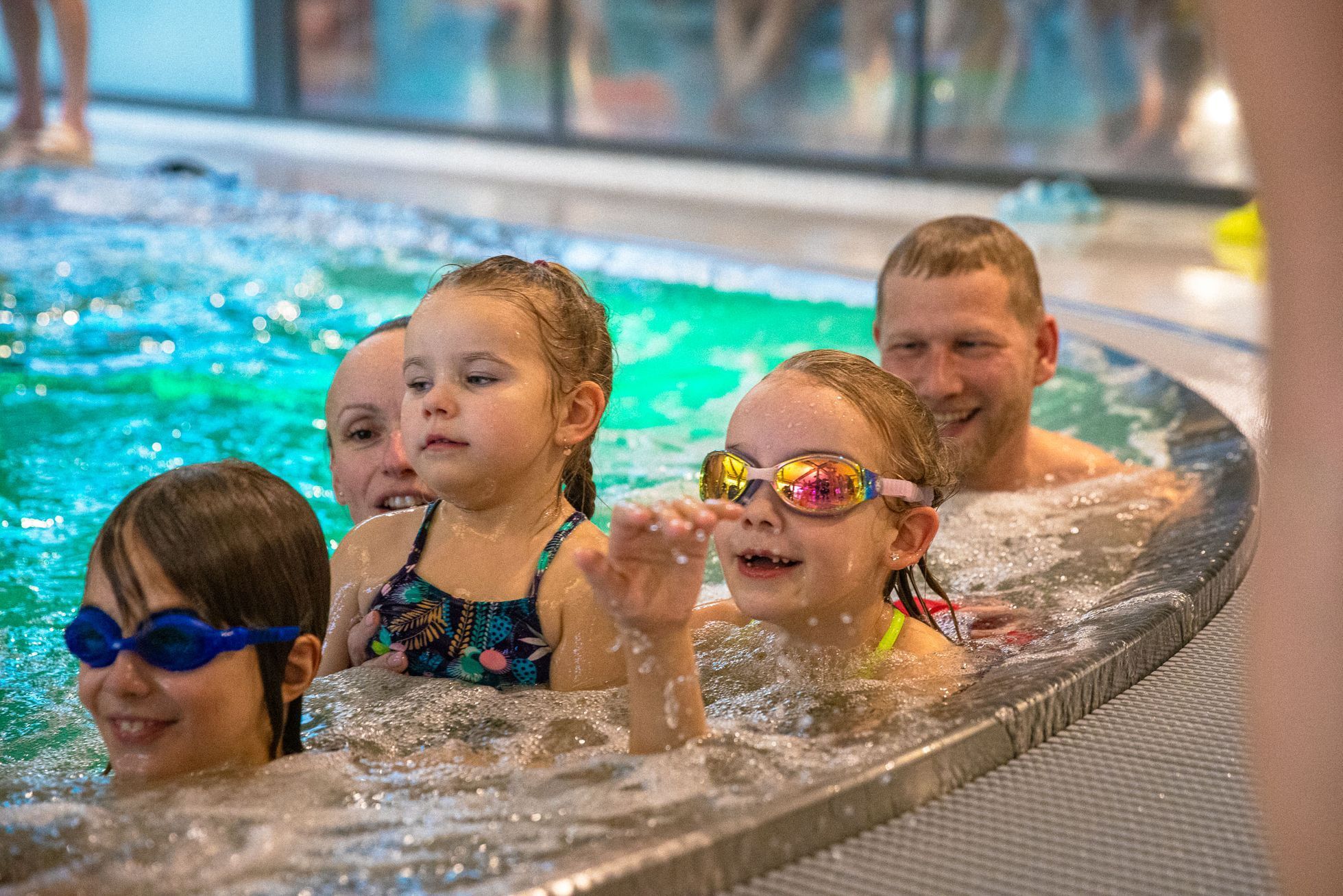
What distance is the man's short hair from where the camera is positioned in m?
3.07

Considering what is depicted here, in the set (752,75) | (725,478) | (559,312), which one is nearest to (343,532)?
(559,312)

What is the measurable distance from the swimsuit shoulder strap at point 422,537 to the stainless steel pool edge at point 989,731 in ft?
3.01

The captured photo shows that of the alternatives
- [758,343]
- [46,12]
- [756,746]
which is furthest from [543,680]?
[46,12]

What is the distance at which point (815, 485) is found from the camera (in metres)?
2.00

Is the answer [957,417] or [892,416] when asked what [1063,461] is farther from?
[892,416]

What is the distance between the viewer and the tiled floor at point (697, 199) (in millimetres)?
5898

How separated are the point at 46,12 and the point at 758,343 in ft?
30.2

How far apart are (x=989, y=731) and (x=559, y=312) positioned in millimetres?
966

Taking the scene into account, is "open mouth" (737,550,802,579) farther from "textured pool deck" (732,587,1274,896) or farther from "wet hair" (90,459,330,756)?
"wet hair" (90,459,330,756)

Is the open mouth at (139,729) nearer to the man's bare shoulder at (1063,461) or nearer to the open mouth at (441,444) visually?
the open mouth at (441,444)

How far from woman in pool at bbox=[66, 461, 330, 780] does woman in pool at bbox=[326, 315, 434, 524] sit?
904 millimetres

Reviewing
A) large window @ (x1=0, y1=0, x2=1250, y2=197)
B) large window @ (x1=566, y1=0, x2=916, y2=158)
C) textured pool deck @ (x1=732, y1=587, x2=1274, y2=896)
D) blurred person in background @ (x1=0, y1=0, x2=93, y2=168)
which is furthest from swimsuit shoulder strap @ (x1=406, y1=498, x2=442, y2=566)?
large window @ (x1=566, y1=0, x2=916, y2=158)

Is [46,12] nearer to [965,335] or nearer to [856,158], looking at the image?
[856,158]

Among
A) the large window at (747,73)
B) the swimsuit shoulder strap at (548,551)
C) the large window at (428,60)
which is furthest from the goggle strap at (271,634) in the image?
the large window at (428,60)
